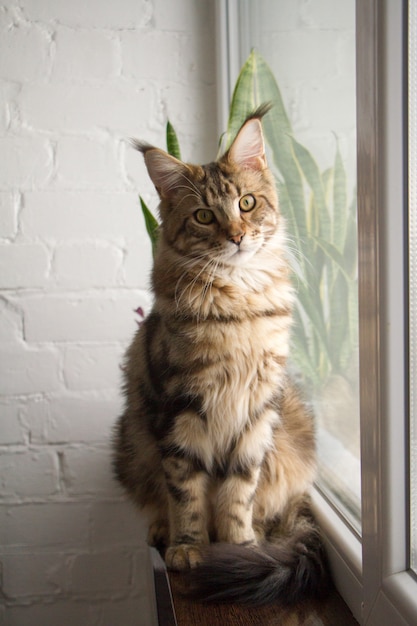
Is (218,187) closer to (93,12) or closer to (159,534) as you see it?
(159,534)

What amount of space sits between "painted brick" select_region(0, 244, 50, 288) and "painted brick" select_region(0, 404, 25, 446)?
33cm

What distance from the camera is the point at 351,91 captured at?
873 mm

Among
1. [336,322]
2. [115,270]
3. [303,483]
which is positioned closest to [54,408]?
[115,270]

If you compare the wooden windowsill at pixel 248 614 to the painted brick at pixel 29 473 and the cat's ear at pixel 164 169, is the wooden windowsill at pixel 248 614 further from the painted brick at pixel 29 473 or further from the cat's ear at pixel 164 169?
the painted brick at pixel 29 473

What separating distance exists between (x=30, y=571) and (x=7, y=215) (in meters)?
0.98

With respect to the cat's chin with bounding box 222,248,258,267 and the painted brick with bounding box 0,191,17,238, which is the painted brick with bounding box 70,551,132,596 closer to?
the painted brick with bounding box 0,191,17,238

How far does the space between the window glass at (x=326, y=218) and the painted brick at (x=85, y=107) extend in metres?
0.43

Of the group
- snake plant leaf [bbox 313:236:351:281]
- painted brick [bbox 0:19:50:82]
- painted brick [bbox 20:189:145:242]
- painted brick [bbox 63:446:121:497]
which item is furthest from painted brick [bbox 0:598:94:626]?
painted brick [bbox 0:19:50:82]

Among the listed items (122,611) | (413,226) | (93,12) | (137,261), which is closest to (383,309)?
(413,226)

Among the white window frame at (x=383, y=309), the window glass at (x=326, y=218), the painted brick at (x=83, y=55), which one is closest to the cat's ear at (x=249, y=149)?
the window glass at (x=326, y=218)

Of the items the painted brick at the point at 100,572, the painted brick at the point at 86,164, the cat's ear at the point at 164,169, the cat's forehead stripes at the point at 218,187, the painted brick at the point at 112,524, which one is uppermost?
the painted brick at the point at 86,164

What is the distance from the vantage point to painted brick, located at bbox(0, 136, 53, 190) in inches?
62.6

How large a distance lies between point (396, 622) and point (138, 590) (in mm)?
1227

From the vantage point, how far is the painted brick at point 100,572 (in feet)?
5.53
